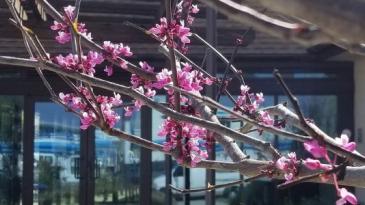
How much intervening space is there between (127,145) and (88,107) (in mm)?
9302

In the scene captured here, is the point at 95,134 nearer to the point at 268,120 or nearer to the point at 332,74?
the point at 332,74

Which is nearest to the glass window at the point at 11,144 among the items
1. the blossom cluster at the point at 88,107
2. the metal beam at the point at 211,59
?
the metal beam at the point at 211,59

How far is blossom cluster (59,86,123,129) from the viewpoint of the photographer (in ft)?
9.17

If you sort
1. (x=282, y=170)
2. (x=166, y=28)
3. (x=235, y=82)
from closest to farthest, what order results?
(x=282, y=170), (x=166, y=28), (x=235, y=82)

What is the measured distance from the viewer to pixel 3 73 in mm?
11742

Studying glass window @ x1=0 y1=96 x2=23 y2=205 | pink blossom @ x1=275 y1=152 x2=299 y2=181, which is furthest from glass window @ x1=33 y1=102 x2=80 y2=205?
pink blossom @ x1=275 y1=152 x2=299 y2=181

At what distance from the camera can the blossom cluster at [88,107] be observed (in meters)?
2.80

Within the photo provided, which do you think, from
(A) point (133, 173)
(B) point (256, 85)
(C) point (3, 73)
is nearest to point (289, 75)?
(B) point (256, 85)

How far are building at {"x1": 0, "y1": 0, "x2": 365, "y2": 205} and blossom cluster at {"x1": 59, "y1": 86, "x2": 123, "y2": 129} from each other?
839cm

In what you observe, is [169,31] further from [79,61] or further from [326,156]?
[326,156]

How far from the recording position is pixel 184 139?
8.95 feet

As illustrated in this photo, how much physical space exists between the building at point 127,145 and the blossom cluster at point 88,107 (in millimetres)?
8387

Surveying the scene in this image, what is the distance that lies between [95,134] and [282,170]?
9.79 m

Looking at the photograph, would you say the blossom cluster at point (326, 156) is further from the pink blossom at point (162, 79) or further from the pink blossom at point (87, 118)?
the pink blossom at point (87, 118)
